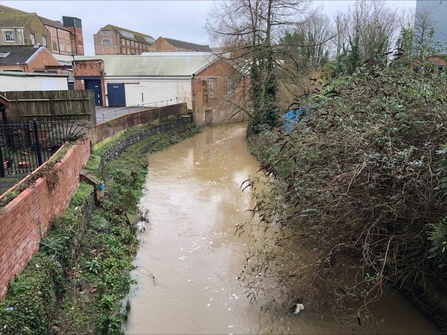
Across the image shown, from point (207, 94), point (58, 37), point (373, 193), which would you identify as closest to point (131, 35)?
point (58, 37)

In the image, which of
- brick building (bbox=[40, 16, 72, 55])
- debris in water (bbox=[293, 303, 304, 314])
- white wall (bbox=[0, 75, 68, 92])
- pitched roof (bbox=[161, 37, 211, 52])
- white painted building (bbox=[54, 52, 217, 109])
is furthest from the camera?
pitched roof (bbox=[161, 37, 211, 52])

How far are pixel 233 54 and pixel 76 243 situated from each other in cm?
1652

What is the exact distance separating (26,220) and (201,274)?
3933 mm

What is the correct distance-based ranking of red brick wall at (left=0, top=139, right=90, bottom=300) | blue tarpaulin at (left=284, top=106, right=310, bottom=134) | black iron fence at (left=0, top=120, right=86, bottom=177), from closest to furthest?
red brick wall at (left=0, top=139, right=90, bottom=300) → blue tarpaulin at (left=284, top=106, right=310, bottom=134) → black iron fence at (left=0, top=120, right=86, bottom=177)

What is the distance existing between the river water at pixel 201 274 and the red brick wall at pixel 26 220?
218 centimetres

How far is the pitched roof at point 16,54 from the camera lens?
2519 cm

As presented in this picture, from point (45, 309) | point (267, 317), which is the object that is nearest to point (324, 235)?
point (267, 317)

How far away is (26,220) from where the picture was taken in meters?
5.58

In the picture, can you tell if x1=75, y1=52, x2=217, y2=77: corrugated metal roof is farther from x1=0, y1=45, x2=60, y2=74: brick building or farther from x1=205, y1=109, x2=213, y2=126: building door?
x1=0, y1=45, x2=60, y2=74: brick building

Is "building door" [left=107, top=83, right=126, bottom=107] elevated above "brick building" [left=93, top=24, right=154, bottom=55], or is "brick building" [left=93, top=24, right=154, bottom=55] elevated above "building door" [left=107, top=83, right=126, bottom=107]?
"brick building" [left=93, top=24, right=154, bottom=55]

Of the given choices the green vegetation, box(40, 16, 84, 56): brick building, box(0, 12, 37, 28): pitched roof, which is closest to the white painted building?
box(0, 12, 37, 28): pitched roof

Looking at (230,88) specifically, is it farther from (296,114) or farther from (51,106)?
(296,114)

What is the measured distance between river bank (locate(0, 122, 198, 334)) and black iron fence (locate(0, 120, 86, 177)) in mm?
1244

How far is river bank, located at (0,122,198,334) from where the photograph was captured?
4836 mm
